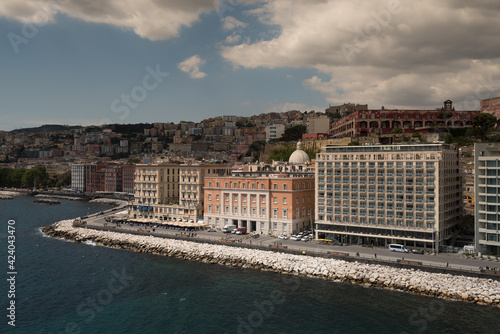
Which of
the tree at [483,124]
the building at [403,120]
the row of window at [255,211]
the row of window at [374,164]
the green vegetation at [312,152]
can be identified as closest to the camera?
the row of window at [374,164]

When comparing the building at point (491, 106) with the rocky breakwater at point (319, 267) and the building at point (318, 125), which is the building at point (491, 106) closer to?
the building at point (318, 125)

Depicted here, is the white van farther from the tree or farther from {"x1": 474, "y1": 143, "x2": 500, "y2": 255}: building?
the tree

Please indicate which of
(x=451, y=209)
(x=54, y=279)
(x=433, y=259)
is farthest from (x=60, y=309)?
(x=451, y=209)

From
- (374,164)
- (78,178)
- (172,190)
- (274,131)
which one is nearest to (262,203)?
(374,164)

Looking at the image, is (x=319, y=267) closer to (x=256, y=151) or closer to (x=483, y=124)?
(x=483, y=124)

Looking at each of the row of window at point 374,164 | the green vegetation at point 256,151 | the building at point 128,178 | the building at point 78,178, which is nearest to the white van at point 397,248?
the row of window at point 374,164

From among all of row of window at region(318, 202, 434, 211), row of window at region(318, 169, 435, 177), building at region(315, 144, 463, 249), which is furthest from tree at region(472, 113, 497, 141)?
row of window at region(318, 202, 434, 211)
